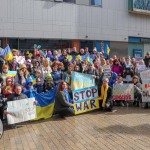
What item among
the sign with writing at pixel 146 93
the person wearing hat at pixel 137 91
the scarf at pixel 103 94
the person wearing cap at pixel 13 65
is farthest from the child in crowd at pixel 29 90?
the sign with writing at pixel 146 93

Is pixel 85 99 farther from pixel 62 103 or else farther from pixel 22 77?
pixel 22 77

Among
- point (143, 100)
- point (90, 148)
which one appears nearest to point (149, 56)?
point (143, 100)

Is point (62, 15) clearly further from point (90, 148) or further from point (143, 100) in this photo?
Result: point (90, 148)

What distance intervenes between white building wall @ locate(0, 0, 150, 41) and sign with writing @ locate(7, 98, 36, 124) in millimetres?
12255

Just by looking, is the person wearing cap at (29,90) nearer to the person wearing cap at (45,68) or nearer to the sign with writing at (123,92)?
the person wearing cap at (45,68)

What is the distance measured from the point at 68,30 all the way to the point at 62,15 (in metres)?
1.23

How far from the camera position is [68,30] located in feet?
77.7

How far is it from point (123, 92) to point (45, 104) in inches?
134

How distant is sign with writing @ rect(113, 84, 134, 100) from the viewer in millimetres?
12180

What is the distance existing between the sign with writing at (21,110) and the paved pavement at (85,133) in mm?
293

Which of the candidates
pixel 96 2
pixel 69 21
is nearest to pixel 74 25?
pixel 69 21

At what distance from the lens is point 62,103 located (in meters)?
10.5

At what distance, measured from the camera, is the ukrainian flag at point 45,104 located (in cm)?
1029

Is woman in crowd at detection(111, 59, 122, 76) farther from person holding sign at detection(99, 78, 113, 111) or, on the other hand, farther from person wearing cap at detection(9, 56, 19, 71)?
Result: person wearing cap at detection(9, 56, 19, 71)
